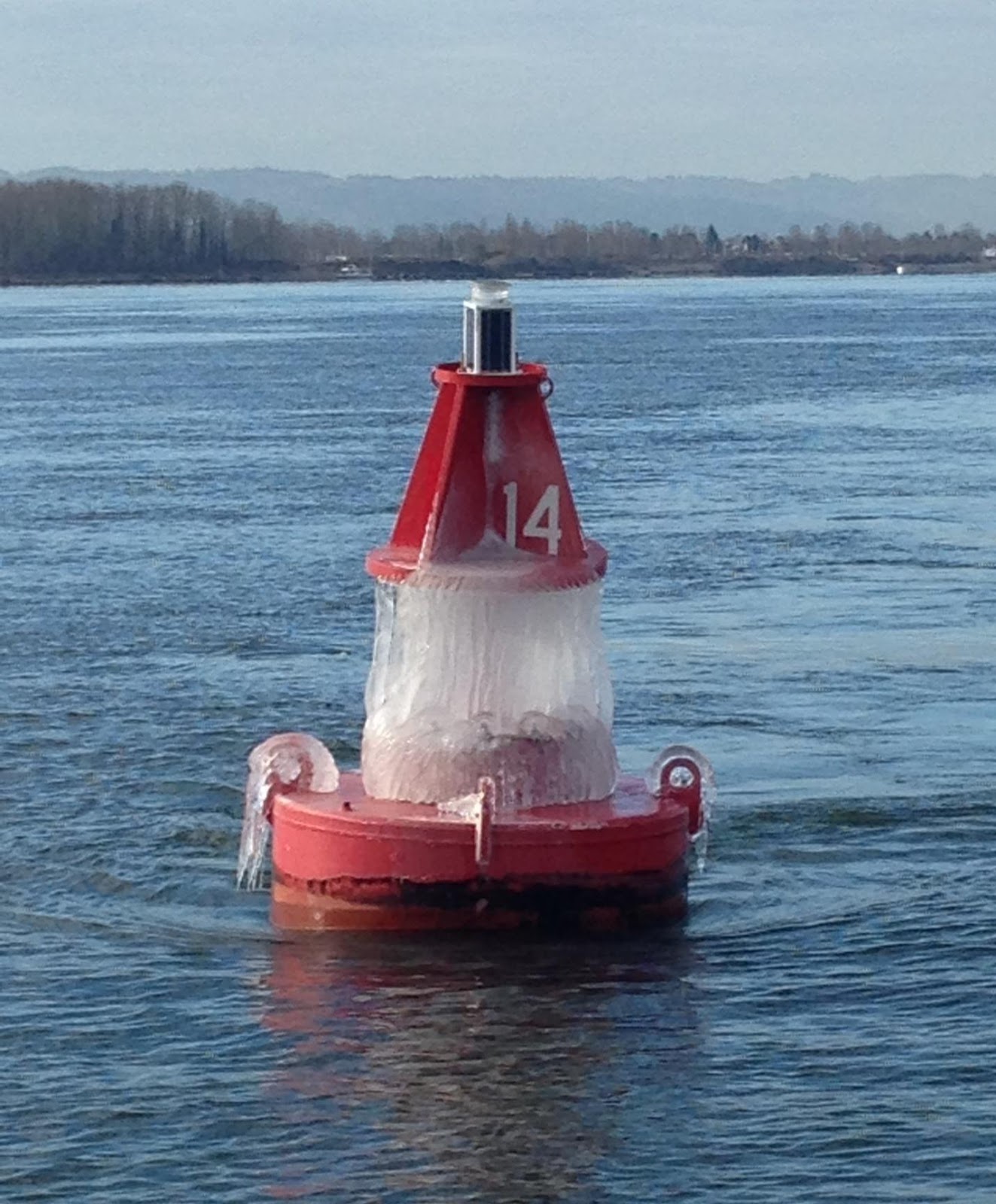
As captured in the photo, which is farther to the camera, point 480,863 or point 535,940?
point 535,940

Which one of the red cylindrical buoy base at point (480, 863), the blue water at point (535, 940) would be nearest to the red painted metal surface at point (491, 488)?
the red cylindrical buoy base at point (480, 863)

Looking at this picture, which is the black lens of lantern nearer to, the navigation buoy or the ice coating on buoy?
the navigation buoy

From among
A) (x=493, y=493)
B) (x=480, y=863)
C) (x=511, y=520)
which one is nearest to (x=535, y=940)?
(x=480, y=863)

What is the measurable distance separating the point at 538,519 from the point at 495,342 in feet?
3.05

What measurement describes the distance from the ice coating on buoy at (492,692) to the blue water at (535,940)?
0.85 m

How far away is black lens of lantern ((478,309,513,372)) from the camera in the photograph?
14.6m

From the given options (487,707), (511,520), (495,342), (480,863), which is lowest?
(480,863)

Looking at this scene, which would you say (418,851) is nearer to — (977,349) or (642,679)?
(642,679)

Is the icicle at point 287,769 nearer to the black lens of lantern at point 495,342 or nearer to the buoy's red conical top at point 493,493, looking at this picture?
the buoy's red conical top at point 493,493

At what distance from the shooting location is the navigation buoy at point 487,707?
14344 mm

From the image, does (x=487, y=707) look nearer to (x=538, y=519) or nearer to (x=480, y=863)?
(x=480, y=863)

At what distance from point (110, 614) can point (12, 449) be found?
23.1 m

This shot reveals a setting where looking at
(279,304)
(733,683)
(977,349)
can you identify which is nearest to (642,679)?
(733,683)

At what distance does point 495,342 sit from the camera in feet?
47.9
